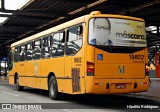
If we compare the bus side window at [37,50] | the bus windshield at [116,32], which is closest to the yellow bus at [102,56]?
the bus windshield at [116,32]

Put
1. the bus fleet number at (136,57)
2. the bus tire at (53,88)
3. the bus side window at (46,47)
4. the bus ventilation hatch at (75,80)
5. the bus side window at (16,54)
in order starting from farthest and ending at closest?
the bus side window at (16,54) < the bus side window at (46,47) < the bus tire at (53,88) < the bus fleet number at (136,57) < the bus ventilation hatch at (75,80)

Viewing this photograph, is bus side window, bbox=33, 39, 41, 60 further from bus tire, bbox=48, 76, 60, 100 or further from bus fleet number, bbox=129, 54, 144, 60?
bus fleet number, bbox=129, 54, 144, 60

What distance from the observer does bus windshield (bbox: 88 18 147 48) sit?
1182 cm

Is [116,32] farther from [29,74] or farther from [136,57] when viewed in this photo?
[29,74]

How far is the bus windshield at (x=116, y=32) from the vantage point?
11.8m

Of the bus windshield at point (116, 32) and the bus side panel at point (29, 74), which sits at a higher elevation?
the bus windshield at point (116, 32)

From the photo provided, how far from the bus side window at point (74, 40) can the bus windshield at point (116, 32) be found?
0.65 meters

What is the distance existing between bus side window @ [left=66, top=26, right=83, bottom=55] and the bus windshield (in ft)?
2.14

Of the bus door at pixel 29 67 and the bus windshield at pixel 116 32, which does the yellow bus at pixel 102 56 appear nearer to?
the bus windshield at pixel 116 32

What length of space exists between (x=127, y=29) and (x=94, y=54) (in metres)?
1.65

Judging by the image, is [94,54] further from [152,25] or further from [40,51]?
[152,25]

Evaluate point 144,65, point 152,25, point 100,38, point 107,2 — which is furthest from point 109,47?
point 152,25

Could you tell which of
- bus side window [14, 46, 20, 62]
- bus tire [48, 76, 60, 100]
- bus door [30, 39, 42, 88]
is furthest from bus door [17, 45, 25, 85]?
bus tire [48, 76, 60, 100]

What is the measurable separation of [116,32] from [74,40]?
5.26ft
